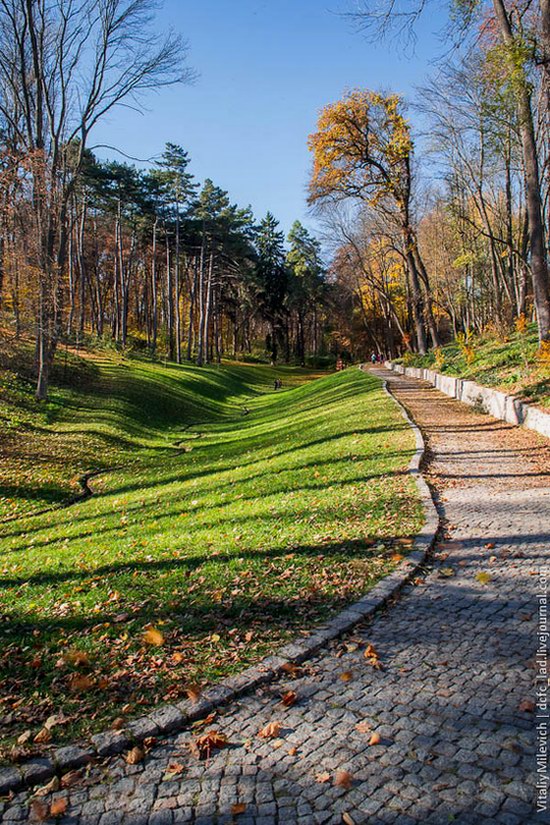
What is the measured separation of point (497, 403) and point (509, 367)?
331 cm

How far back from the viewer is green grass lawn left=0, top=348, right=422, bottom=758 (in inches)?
148

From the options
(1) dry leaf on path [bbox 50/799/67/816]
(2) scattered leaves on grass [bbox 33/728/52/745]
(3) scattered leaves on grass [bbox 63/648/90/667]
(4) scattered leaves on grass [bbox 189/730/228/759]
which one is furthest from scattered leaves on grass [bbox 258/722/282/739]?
(3) scattered leaves on grass [bbox 63/648/90/667]

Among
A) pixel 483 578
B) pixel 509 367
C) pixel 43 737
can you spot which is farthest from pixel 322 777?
pixel 509 367

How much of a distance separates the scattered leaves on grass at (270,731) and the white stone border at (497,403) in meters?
8.92

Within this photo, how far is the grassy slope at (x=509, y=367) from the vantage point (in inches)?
500

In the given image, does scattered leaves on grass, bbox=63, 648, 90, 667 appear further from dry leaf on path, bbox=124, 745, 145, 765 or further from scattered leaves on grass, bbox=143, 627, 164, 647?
dry leaf on path, bbox=124, 745, 145, 765

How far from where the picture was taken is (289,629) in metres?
4.17

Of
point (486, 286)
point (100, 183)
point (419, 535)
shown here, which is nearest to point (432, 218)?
point (486, 286)

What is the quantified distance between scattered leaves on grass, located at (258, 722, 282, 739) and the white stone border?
8.92 metres

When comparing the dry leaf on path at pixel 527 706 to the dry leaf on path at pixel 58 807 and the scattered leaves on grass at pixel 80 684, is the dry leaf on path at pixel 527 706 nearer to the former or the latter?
the dry leaf on path at pixel 58 807

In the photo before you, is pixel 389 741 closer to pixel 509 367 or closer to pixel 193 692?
pixel 193 692

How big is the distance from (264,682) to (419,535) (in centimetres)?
285

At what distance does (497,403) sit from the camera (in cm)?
1338

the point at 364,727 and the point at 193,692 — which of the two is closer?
the point at 364,727
